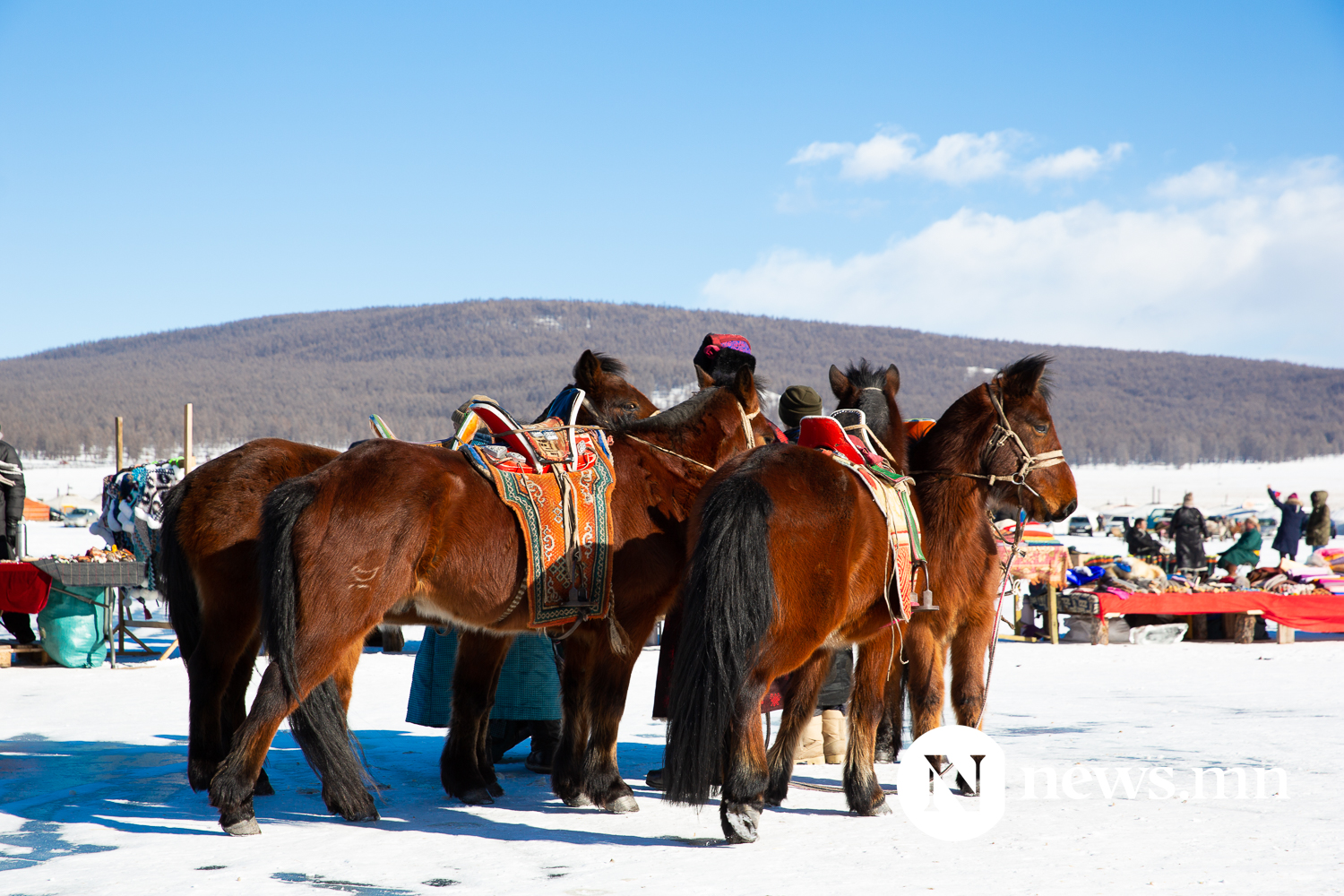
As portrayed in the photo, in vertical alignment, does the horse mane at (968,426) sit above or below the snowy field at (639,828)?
above

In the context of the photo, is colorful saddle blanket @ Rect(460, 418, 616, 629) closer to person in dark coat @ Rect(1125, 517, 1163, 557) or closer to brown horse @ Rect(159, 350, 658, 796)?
brown horse @ Rect(159, 350, 658, 796)

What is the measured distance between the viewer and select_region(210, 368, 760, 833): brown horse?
409 centimetres

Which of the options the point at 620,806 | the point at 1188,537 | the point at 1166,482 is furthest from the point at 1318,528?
the point at 1166,482

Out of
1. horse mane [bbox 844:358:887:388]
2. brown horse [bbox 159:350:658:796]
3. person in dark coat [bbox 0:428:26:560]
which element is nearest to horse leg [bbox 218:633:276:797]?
Result: brown horse [bbox 159:350:658:796]

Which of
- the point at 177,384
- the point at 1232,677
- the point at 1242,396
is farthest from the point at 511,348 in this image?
the point at 1232,677

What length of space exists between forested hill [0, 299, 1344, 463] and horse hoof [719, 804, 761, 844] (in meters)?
97.0

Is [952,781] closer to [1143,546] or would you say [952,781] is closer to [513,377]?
[1143,546]

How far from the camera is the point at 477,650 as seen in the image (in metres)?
5.14

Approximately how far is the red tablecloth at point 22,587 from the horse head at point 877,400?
7568mm

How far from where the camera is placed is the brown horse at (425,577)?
4.09m

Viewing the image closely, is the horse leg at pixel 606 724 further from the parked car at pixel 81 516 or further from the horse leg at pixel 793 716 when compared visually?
the parked car at pixel 81 516

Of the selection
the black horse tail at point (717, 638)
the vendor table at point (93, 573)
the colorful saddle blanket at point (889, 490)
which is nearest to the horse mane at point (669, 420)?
the colorful saddle blanket at point (889, 490)

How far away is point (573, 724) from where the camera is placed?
4.84 metres

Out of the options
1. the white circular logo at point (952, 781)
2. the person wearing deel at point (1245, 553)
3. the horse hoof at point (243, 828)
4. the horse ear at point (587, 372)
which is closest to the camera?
the horse hoof at point (243, 828)
